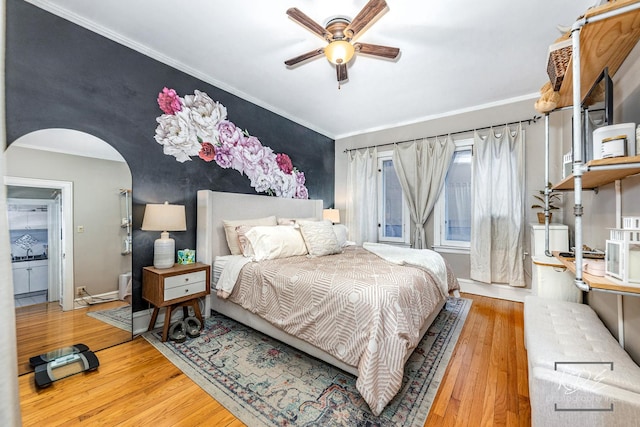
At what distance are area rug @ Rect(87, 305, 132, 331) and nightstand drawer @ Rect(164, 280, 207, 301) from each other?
439mm

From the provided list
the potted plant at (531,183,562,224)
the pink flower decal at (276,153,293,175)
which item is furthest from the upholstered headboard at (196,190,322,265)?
the potted plant at (531,183,562,224)

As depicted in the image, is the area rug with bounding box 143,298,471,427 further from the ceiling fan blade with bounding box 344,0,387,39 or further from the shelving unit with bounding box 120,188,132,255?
the ceiling fan blade with bounding box 344,0,387,39

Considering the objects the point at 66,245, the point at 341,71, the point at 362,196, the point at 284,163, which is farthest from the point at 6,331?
the point at 362,196

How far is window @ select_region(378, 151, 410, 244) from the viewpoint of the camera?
4410mm

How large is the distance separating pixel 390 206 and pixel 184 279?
132 inches

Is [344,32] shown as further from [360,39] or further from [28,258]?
[28,258]

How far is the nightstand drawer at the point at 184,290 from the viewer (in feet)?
7.60

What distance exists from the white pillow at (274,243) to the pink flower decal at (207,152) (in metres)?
1.03

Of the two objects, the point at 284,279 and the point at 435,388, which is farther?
the point at 284,279

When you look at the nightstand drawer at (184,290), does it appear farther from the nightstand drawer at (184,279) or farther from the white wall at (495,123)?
the white wall at (495,123)

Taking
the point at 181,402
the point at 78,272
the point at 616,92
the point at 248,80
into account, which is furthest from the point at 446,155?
the point at 78,272

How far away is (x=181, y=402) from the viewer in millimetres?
1609

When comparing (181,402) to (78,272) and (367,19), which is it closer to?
(78,272)

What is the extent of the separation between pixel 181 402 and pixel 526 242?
4.03 meters
